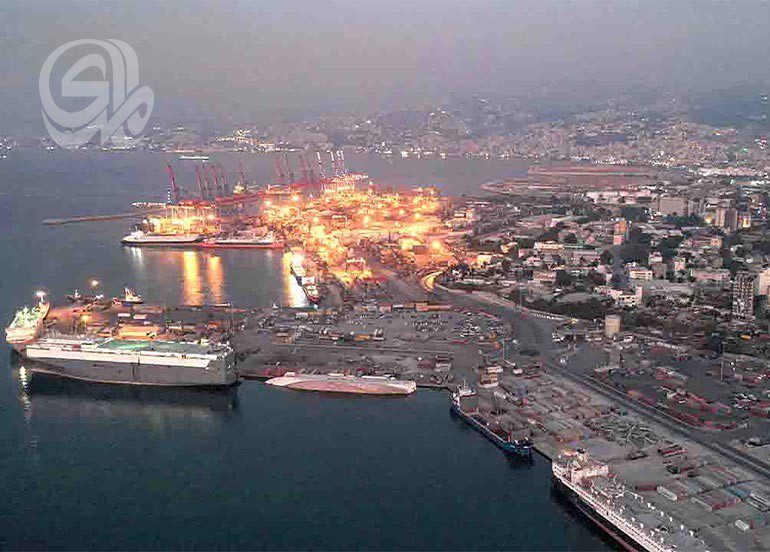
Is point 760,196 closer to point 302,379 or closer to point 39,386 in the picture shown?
point 302,379

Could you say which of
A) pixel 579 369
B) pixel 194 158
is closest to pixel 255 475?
pixel 579 369

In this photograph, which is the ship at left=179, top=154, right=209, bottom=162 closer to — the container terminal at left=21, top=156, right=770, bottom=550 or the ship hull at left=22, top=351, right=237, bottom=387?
the container terminal at left=21, top=156, right=770, bottom=550

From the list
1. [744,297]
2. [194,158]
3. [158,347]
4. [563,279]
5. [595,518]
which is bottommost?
[595,518]

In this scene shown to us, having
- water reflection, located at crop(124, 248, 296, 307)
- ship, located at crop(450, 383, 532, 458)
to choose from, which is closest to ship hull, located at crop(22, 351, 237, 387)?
ship, located at crop(450, 383, 532, 458)

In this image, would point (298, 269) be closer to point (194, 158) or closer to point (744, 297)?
point (744, 297)

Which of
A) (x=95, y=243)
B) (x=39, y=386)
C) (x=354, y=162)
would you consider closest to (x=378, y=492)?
(x=39, y=386)

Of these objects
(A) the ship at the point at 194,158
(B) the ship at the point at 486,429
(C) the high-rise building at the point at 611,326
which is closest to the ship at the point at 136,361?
(B) the ship at the point at 486,429

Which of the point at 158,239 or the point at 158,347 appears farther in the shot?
the point at 158,239
